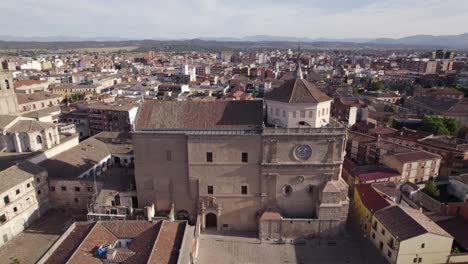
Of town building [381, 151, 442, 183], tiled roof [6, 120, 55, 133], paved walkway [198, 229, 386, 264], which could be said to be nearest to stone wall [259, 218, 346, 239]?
paved walkway [198, 229, 386, 264]

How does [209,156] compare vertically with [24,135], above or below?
above

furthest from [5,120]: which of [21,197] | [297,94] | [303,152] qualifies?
[303,152]

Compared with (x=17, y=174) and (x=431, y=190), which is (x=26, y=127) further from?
(x=431, y=190)

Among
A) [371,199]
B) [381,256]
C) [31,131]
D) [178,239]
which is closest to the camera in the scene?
[178,239]

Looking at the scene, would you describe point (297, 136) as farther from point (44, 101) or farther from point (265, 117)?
point (44, 101)

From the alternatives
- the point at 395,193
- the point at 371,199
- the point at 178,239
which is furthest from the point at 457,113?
the point at 178,239

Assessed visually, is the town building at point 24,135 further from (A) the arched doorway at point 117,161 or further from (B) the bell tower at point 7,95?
(A) the arched doorway at point 117,161

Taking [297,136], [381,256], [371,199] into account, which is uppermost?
[297,136]

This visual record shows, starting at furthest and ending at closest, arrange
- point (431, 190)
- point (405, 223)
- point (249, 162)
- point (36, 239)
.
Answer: point (431, 190) → point (249, 162) → point (36, 239) → point (405, 223)
